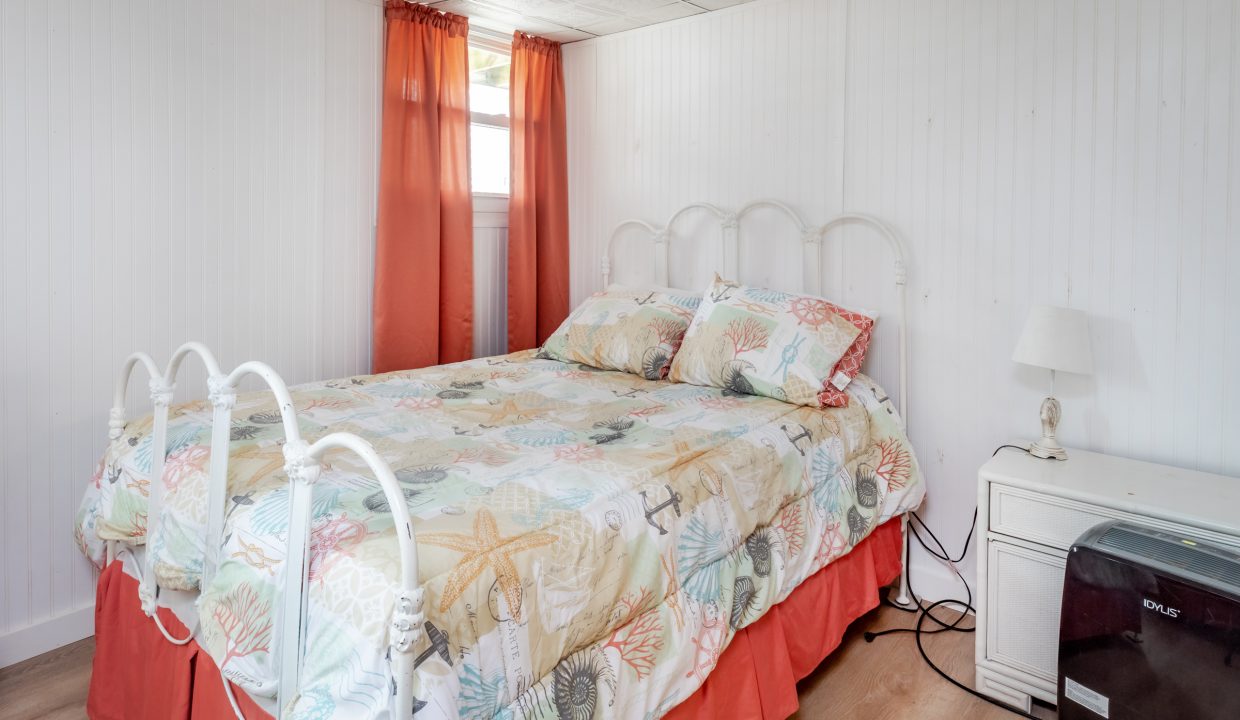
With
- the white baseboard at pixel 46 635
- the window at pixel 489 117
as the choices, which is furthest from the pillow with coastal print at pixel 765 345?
the white baseboard at pixel 46 635

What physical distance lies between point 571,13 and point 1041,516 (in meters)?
2.37

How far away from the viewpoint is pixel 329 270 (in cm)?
288

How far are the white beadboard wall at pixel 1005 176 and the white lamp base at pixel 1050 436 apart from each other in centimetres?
18

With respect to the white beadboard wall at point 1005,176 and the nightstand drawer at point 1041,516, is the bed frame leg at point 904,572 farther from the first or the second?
the nightstand drawer at point 1041,516

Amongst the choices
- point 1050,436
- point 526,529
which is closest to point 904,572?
point 1050,436

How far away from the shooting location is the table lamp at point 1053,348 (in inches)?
83.9

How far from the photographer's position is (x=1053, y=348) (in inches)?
84.2

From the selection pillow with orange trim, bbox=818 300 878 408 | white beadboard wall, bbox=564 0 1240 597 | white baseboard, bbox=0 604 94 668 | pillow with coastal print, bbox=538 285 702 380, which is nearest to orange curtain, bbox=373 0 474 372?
pillow with coastal print, bbox=538 285 702 380

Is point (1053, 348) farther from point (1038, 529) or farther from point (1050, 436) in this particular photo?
point (1038, 529)

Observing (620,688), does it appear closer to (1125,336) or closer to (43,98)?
(1125,336)

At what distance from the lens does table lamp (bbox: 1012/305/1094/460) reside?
6.99 ft

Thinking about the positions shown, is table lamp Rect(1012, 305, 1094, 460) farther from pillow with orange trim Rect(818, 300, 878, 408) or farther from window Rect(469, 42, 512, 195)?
window Rect(469, 42, 512, 195)

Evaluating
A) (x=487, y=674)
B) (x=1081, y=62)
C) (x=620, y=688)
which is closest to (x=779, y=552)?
(x=620, y=688)

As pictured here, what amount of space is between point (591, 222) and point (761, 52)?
3.40ft
